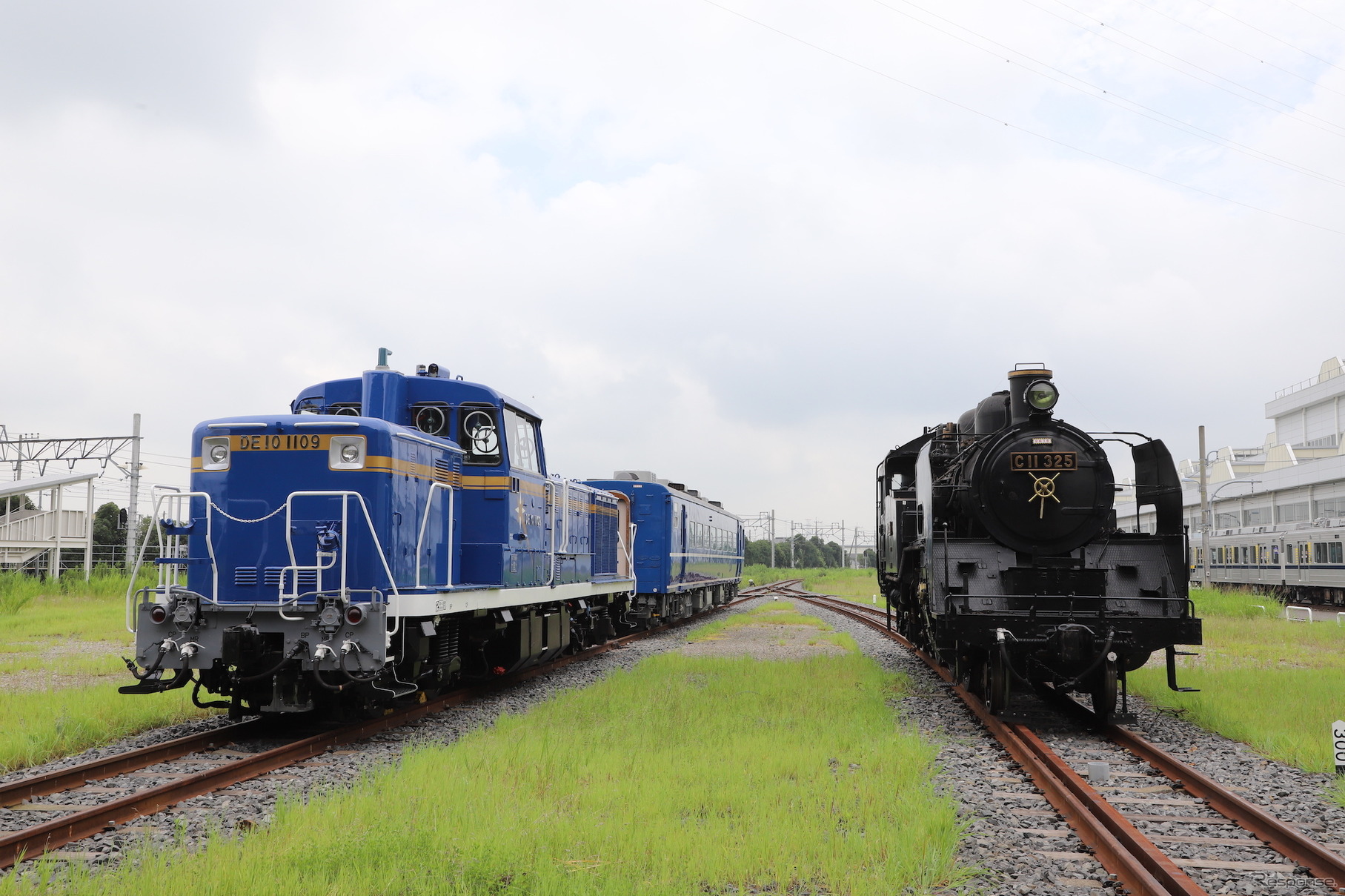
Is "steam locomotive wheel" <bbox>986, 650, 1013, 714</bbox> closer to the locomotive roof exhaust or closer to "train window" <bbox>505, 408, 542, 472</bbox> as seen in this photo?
the locomotive roof exhaust

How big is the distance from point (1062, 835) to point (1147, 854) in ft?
2.45

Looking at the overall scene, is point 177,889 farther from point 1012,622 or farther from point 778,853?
point 1012,622

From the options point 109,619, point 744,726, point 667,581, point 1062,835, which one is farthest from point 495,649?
point 109,619

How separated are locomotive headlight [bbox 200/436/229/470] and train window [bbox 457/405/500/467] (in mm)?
2480

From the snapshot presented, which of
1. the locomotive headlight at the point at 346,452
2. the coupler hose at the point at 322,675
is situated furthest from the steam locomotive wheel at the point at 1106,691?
the locomotive headlight at the point at 346,452

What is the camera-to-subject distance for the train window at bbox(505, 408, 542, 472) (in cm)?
1076

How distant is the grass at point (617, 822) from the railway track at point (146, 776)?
74 centimetres

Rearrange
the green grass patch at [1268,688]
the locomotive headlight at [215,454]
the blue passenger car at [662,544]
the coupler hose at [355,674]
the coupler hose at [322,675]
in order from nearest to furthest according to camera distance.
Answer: the coupler hose at [322,675] → the coupler hose at [355,674] → the green grass patch at [1268,688] → the locomotive headlight at [215,454] → the blue passenger car at [662,544]

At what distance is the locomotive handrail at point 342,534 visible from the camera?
7824 mm

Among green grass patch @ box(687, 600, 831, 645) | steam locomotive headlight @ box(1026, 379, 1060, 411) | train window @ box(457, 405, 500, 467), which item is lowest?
green grass patch @ box(687, 600, 831, 645)

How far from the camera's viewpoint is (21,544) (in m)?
31.9

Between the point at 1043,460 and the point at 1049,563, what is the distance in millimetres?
993

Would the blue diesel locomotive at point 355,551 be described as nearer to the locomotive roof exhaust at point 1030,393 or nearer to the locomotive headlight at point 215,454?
the locomotive headlight at point 215,454

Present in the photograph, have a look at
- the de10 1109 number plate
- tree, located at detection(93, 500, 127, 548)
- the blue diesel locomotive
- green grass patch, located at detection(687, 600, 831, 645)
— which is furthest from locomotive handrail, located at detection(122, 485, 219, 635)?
tree, located at detection(93, 500, 127, 548)
